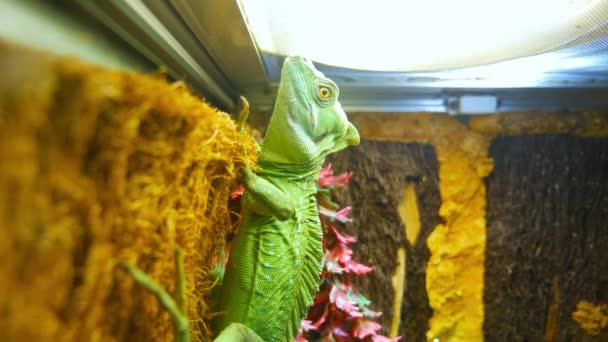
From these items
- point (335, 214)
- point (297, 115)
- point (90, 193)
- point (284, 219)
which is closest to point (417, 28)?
point (297, 115)

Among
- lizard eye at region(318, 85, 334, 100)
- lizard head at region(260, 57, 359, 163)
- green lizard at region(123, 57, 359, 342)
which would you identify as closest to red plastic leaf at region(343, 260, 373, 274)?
green lizard at region(123, 57, 359, 342)

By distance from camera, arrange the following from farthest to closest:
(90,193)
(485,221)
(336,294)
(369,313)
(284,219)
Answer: (485,221) < (369,313) < (336,294) < (284,219) < (90,193)

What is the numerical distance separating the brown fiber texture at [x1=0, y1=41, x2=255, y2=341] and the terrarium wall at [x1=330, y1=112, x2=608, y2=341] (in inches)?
77.2

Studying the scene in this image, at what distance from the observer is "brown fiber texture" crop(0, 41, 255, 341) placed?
20.6 inches

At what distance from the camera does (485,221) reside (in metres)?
2.93

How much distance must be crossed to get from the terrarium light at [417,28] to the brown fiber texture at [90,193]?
816mm

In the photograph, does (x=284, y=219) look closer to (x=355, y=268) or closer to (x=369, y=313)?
(x=355, y=268)

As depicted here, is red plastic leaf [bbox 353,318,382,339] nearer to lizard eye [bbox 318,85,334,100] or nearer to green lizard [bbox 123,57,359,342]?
green lizard [bbox 123,57,359,342]

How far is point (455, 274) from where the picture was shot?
292 centimetres

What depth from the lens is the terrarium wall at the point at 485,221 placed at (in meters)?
2.84

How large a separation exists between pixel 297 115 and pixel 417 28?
0.69 metres

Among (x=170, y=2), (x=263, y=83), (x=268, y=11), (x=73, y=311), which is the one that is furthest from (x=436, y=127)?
(x=73, y=311)

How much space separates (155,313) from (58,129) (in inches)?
21.7

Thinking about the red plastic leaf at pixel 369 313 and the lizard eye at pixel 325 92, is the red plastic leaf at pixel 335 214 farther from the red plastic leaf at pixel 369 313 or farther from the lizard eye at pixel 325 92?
the lizard eye at pixel 325 92
